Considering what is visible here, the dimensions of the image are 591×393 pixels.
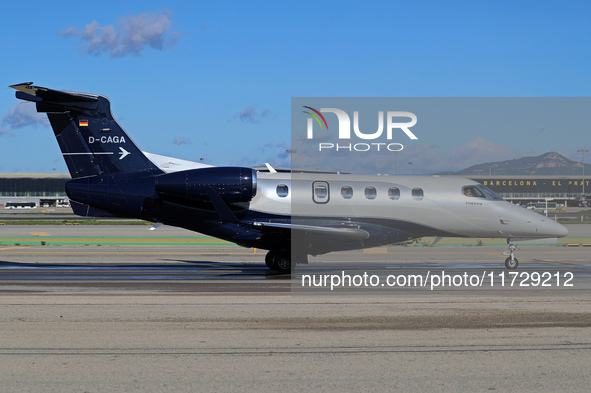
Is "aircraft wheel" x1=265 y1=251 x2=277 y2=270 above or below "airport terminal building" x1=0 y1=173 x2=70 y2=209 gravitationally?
below

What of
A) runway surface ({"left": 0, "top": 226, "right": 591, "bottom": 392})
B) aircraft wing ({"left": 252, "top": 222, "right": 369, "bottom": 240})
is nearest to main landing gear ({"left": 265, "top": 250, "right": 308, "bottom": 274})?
runway surface ({"left": 0, "top": 226, "right": 591, "bottom": 392})

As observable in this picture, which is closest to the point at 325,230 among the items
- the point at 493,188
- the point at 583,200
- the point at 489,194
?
the point at 489,194

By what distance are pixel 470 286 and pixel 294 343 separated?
808 centimetres

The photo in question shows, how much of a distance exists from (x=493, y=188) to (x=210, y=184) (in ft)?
263

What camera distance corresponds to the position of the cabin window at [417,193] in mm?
19922

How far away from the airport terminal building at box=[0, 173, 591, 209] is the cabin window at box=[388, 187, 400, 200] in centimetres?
6073

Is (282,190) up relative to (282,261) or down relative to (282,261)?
up

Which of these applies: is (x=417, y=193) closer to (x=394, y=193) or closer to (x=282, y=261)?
(x=394, y=193)

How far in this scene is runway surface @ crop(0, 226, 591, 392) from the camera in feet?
24.0

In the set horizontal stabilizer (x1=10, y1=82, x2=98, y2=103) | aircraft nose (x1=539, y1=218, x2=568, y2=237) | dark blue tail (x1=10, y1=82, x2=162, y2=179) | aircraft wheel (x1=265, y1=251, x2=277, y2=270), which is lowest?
aircraft wheel (x1=265, y1=251, x2=277, y2=270)

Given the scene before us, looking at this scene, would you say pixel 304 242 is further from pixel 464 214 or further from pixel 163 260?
pixel 163 260

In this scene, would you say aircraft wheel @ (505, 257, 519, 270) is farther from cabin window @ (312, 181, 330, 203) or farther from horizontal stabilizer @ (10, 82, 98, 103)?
horizontal stabilizer @ (10, 82, 98, 103)

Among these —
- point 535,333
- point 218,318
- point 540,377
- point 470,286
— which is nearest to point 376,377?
point 540,377

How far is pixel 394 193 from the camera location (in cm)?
1984
